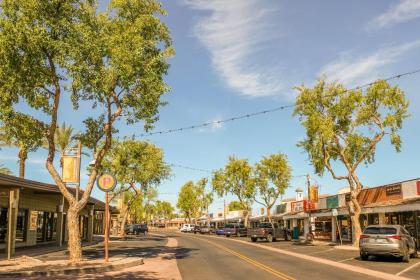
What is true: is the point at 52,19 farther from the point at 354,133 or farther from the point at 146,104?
the point at 354,133

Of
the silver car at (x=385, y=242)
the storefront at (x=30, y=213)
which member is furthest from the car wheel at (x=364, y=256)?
the storefront at (x=30, y=213)

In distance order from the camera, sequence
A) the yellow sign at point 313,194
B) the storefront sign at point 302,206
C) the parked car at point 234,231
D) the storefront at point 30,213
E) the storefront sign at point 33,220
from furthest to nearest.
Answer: the parked car at point 234,231 → the storefront sign at point 302,206 → the yellow sign at point 313,194 → the storefront sign at point 33,220 → the storefront at point 30,213

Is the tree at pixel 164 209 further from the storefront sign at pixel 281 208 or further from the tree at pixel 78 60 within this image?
the tree at pixel 78 60

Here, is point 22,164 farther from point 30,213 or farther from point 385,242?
point 385,242

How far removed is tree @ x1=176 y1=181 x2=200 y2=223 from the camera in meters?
121

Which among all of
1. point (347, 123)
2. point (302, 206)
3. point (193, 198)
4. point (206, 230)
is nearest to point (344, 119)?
point (347, 123)

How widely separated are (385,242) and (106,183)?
1269cm

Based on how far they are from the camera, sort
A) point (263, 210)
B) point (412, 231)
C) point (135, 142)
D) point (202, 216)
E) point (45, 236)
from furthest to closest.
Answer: point (202, 216)
point (263, 210)
point (135, 142)
point (45, 236)
point (412, 231)

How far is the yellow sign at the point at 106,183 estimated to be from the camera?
18094 millimetres

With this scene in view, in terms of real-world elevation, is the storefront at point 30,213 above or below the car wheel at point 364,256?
above

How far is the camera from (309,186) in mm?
43562

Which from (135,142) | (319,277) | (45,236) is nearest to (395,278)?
(319,277)

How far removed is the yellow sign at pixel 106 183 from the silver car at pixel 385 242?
11.9m

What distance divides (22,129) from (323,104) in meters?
23.5
